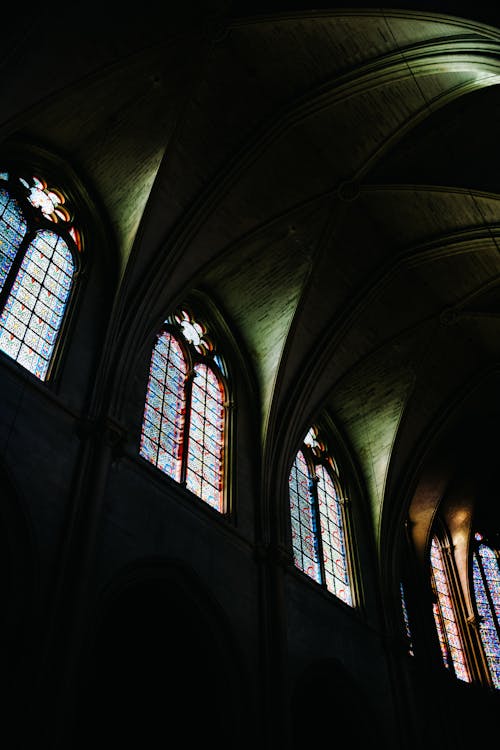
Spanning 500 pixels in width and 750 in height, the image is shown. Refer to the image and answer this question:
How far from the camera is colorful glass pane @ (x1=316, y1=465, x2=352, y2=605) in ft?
48.0

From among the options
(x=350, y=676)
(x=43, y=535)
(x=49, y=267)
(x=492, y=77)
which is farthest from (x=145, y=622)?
(x=492, y=77)

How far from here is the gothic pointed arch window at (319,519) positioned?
14.2 meters

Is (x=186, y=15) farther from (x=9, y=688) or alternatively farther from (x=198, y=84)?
(x=9, y=688)

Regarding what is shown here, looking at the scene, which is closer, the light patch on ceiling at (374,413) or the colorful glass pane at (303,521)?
the colorful glass pane at (303,521)

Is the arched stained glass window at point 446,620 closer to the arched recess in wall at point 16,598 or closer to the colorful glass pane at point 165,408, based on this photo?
the colorful glass pane at point 165,408

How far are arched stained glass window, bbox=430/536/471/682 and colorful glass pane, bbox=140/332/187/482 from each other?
9.28 metres

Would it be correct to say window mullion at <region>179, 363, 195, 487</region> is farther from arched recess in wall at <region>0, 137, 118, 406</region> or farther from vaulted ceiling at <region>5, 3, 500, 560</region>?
arched recess in wall at <region>0, 137, 118, 406</region>

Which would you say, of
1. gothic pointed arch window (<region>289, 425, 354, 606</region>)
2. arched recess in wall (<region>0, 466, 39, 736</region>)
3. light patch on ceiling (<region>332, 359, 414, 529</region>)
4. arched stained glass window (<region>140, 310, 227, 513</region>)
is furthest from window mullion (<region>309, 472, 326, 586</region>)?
arched recess in wall (<region>0, 466, 39, 736</region>)

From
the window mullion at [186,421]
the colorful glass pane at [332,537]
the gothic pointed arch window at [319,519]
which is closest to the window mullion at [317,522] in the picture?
the gothic pointed arch window at [319,519]

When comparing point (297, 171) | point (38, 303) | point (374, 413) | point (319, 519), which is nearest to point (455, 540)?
point (374, 413)

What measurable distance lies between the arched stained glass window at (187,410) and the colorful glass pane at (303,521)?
234 cm

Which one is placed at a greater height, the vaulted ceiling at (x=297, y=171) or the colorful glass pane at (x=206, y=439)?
the vaulted ceiling at (x=297, y=171)

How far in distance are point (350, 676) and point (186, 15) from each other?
11.8 meters

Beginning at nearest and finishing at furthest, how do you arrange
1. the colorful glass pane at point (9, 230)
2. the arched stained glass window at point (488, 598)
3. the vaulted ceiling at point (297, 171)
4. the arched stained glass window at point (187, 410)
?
the colorful glass pane at point (9, 230) < the vaulted ceiling at point (297, 171) < the arched stained glass window at point (187, 410) < the arched stained glass window at point (488, 598)
